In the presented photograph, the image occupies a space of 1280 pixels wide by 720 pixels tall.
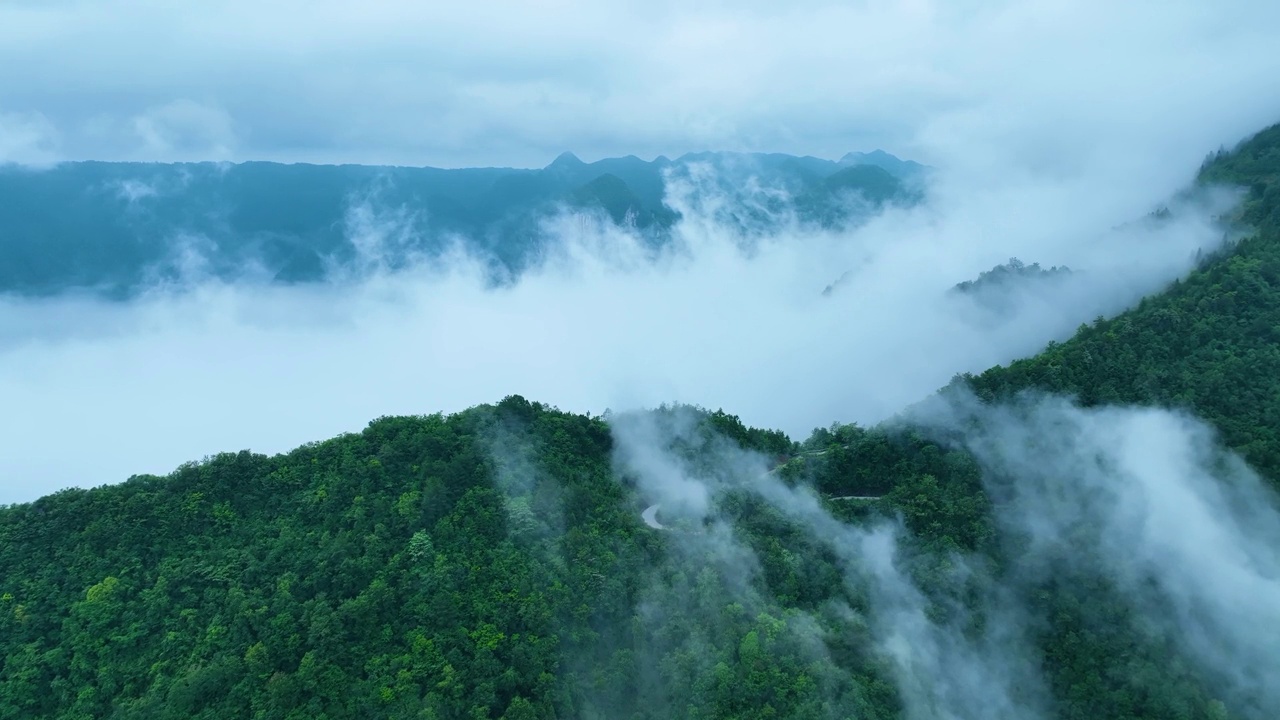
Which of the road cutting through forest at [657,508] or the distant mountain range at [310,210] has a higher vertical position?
the distant mountain range at [310,210]

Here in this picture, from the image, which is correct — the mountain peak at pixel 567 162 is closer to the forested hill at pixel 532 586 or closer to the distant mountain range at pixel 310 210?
the distant mountain range at pixel 310 210

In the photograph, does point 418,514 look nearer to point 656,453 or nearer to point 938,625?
point 656,453

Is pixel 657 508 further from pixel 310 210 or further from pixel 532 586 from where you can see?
pixel 310 210

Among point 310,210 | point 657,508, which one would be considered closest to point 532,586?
point 657,508

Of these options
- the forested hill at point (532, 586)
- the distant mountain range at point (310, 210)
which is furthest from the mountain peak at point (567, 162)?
the forested hill at point (532, 586)

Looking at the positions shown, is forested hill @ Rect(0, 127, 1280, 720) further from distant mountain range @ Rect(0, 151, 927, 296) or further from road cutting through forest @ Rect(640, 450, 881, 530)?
distant mountain range @ Rect(0, 151, 927, 296)

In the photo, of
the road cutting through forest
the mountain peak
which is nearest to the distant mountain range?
the mountain peak
